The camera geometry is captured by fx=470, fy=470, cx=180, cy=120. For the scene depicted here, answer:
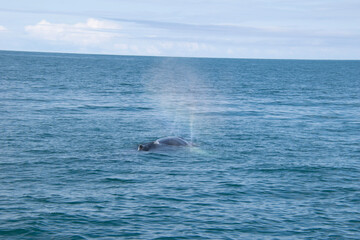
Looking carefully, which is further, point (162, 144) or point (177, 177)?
point (162, 144)

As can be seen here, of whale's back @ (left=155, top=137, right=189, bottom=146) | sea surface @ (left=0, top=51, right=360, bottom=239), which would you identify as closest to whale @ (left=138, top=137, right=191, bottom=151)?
whale's back @ (left=155, top=137, right=189, bottom=146)

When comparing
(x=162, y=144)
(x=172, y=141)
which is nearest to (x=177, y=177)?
(x=162, y=144)

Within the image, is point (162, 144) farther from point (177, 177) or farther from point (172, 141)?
point (177, 177)

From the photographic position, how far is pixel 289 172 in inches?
1200

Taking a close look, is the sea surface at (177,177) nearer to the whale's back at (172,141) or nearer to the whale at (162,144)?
the whale at (162,144)

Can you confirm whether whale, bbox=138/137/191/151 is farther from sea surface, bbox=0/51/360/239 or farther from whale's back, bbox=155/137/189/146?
sea surface, bbox=0/51/360/239

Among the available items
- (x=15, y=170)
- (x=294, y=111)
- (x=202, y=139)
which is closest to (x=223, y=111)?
(x=294, y=111)

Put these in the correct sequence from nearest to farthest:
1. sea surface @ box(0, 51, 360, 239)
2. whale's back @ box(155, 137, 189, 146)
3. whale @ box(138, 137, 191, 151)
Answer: sea surface @ box(0, 51, 360, 239), whale @ box(138, 137, 191, 151), whale's back @ box(155, 137, 189, 146)

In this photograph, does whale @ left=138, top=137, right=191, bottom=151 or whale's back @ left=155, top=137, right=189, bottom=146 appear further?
whale's back @ left=155, top=137, right=189, bottom=146

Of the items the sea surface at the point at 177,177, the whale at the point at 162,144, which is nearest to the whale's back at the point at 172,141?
the whale at the point at 162,144

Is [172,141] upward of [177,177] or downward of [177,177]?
upward

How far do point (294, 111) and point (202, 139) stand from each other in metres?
25.9

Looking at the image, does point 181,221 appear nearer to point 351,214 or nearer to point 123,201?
point 123,201

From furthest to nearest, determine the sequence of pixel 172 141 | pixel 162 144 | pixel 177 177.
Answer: pixel 172 141 → pixel 162 144 → pixel 177 177
